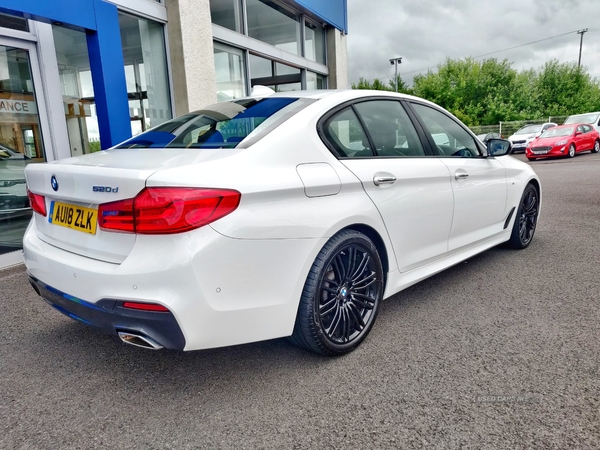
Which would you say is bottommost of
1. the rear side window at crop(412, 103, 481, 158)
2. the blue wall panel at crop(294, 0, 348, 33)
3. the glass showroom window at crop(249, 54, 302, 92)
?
the rear side window at crop(412, 103, 481, 158)

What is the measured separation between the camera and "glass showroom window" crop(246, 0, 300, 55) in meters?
9.05

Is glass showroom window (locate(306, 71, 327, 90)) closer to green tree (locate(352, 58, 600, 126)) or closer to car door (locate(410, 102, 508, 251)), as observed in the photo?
car door (locate(410, 102, 508, 251))

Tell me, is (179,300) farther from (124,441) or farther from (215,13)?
(215,13)

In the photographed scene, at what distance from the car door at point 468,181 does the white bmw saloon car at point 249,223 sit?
139 millimetres

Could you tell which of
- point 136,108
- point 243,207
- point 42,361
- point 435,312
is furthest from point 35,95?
point 435,312

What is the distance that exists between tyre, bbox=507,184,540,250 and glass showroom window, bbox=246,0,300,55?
661 cm

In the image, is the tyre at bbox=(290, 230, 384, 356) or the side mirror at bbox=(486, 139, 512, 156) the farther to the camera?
the side mirror at bbox=(486, 139, 512, 156)

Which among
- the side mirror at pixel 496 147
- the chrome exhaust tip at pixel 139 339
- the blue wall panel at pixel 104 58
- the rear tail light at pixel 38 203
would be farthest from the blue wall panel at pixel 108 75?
the side mirror at pixel 496 147

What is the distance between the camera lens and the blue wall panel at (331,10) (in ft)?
33.9

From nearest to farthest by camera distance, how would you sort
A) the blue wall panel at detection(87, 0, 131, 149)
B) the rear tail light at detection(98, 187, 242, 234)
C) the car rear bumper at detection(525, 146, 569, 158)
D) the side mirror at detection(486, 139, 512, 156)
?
the rear tail light at detection(98, 187, 242, 234) → the side mirror at detection(486, 139, 512, 156) → the blue wall panel at detection(87, 0, 131, 149) → the car rear bumper at detection(525, 146, 569, 158)

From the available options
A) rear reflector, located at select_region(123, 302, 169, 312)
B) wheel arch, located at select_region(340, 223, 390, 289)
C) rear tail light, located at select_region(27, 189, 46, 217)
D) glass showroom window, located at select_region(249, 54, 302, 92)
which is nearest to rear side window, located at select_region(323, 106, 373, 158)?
wheel arch, located at select_region(340, 223, 390, 289)

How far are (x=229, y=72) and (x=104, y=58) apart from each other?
3448mm

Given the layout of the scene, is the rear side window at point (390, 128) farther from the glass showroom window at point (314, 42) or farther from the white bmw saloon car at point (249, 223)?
the glass showroom window at point (314, 42)

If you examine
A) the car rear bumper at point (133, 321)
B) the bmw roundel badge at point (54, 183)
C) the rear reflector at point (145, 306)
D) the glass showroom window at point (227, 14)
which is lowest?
the car rear bumper at point (133, 321)
